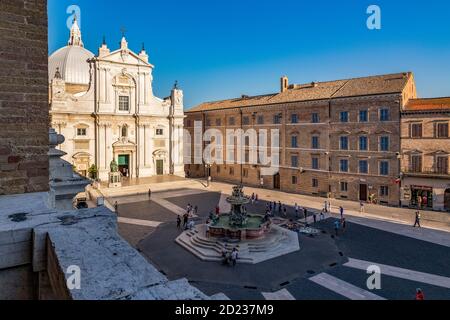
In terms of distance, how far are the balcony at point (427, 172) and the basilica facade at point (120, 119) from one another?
3260cm

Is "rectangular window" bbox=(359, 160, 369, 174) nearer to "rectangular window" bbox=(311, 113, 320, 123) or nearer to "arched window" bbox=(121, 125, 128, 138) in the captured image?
"rectangular window" bbox=(311, 113, 320, 123)

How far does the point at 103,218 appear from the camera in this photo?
5273 millimetres

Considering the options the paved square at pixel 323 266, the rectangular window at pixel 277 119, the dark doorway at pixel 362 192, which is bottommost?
the paved square at pixel 323 266

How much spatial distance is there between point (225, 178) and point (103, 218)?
45671mm

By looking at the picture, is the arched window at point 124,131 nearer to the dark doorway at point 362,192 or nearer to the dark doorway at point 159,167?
the dark doorway at point 159,167

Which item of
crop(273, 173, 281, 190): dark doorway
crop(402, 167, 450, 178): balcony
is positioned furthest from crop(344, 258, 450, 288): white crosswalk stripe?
crop(273, 173, 281, 190): dark doorway

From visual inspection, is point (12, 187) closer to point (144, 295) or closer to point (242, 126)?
point (144, 295)

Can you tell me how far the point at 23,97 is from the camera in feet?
21.4

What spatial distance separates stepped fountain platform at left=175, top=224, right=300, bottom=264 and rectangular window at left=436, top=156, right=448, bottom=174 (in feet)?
58.2

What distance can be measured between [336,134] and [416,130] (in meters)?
8.25

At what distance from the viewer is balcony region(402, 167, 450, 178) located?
28.9 metres

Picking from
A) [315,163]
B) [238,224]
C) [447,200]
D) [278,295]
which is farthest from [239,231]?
Result: [447,200]

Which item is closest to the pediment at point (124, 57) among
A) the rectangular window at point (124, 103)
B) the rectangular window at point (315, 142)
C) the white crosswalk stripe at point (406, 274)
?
the rectangular window at point (124, 103)

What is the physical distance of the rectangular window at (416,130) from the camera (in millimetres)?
29922
